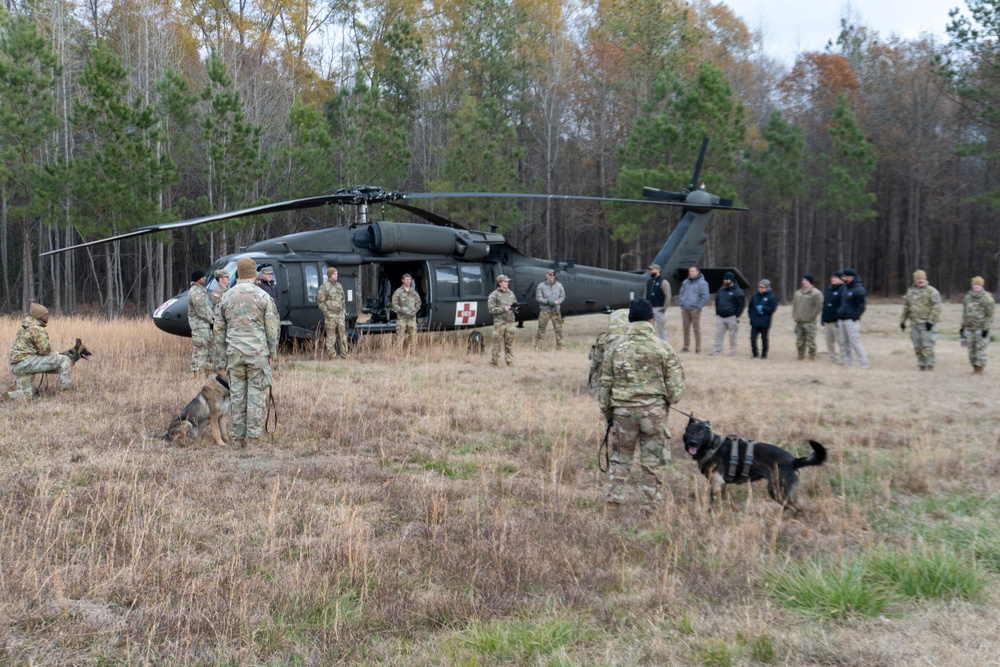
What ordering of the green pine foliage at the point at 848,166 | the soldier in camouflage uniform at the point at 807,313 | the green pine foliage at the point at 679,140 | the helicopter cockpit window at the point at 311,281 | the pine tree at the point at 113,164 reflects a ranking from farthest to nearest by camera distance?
the green pine foliage at the point at 848,166 → the green pine foliage at the point at 679,140 → the pine tree at the point at 113,164 → the soldier in camouflage uniform at the point at 807,313 → the helicopter cockpit window at the point at 311,281

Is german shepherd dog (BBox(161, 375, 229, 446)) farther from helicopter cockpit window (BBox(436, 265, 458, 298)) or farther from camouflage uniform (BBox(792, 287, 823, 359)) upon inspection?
camouflage uniform (BBox(792, 287, 823, 359))

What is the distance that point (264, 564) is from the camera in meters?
4.44

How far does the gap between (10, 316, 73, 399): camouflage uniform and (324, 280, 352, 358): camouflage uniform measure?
4271 mm

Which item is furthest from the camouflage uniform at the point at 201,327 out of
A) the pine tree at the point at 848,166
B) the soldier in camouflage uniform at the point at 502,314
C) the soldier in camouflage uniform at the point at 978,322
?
the pine tree at the point at 848,166

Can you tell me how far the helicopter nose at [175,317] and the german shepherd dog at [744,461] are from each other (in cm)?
871

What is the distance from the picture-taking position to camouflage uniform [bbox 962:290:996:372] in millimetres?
11594

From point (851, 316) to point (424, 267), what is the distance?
7.35m

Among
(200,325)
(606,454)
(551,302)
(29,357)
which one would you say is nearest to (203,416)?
(29,357)

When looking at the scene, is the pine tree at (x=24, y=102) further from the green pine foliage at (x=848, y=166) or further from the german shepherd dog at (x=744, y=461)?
the green pine foliage at (x=848, y=166)

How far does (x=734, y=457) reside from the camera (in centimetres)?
570

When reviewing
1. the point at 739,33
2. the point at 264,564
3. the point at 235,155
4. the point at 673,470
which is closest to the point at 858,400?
the point at 673,470

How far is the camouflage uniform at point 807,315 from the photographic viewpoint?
13.4m

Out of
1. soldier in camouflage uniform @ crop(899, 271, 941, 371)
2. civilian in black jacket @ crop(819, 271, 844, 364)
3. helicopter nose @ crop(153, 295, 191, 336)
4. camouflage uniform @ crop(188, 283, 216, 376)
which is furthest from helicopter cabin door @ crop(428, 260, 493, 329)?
soldier in camouflage uniform @ crop(899, 271, 941, 371)

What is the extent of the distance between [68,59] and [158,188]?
28.4 feet
